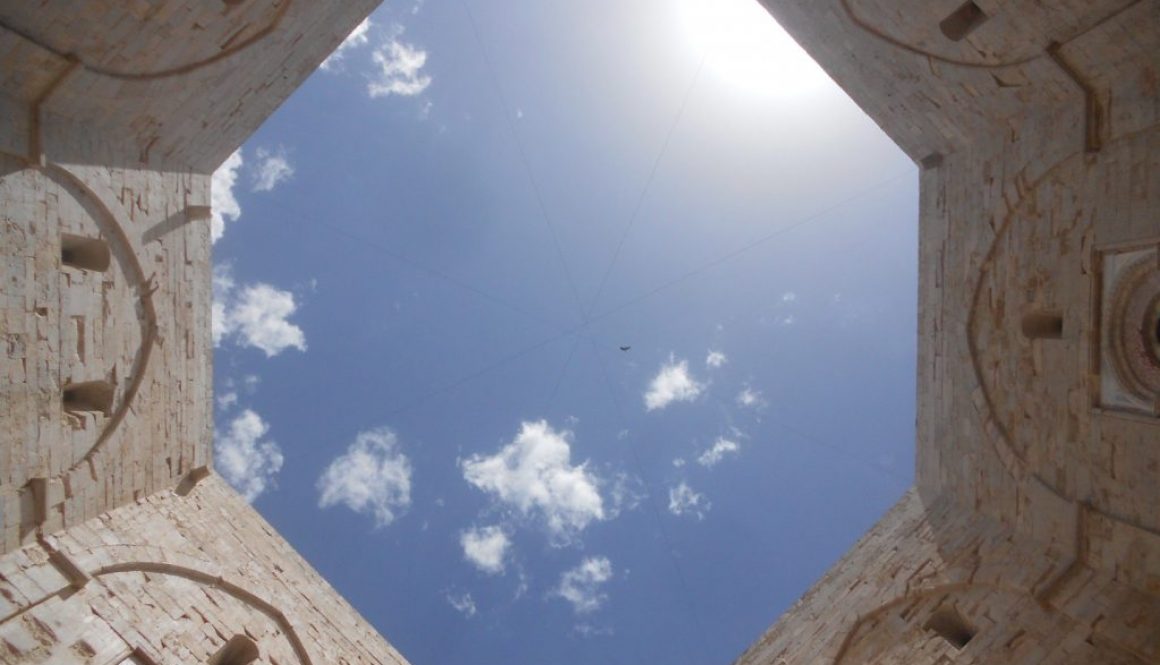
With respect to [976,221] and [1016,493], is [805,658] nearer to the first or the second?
[1016,493]

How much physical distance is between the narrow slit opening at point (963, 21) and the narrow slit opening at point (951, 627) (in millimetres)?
5983

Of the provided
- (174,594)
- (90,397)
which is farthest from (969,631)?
(90,397)

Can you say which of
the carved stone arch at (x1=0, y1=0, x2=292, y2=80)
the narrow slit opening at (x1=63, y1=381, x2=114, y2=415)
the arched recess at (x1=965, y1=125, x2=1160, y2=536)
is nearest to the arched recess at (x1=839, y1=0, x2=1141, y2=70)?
the arched recess at (x1=965, y1=125, x2=1160, y2=536)

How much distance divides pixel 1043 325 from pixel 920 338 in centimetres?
211

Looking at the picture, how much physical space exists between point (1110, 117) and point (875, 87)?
3.12m

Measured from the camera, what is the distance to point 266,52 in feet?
24.8

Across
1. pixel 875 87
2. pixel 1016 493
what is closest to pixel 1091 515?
pixel 1016 493

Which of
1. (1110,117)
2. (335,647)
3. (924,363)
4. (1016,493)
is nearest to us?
(1110,117)

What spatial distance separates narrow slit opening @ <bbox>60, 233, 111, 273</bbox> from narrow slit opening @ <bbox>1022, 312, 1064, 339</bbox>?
30.8ft

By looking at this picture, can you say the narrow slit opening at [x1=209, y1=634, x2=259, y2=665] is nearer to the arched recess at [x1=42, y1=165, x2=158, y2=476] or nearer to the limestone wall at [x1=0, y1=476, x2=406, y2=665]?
the limestone wall at [x1=0, y1=476, x2=406, y2=665]

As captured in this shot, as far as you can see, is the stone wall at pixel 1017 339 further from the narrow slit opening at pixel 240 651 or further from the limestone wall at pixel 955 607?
the narrow slit opening at pixel 240 651

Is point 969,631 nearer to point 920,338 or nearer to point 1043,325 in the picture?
point 1043,325

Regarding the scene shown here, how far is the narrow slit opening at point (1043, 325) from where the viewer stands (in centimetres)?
641

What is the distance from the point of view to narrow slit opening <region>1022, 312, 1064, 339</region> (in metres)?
6.41
